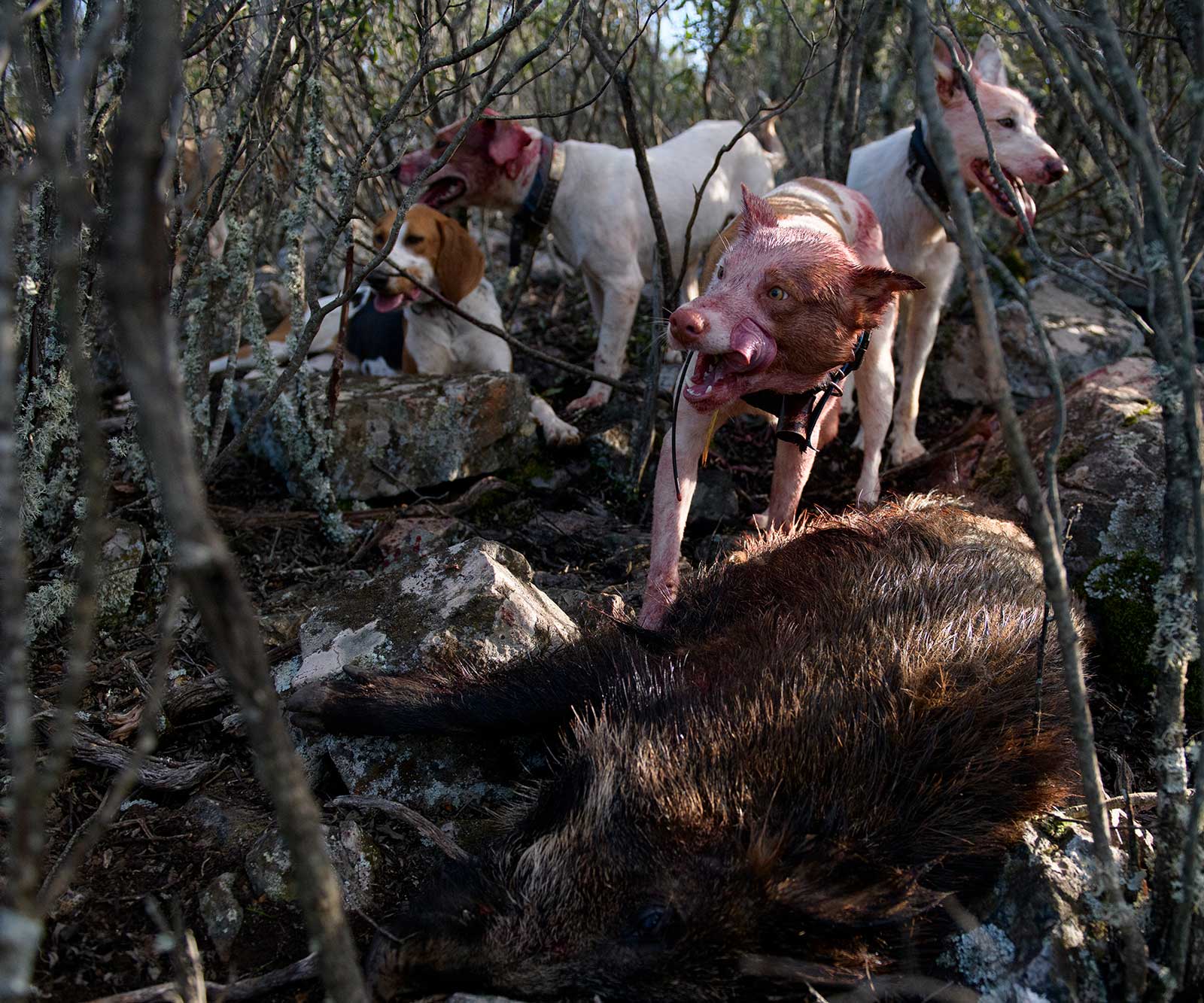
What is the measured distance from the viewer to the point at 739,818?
1907 mm

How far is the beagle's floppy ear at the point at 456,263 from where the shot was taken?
15.9 feet

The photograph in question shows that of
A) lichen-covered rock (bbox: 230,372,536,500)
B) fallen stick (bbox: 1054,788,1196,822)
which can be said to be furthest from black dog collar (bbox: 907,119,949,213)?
fallen stick (bbox: 1054,788,1196,822)

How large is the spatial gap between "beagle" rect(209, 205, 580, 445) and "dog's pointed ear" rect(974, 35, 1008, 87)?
2.48m

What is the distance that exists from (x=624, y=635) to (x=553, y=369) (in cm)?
339

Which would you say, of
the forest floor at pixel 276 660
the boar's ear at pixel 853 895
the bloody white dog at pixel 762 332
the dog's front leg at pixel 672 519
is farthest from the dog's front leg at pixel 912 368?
the boar's ear at pixel 853 895

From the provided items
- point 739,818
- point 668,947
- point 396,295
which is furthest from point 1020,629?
point 396,295

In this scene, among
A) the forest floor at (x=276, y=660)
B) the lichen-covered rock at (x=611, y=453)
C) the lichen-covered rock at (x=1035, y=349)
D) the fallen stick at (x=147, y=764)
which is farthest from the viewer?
the lichen-covered rock at (x=1035, y=349)

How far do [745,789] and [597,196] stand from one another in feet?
12.7

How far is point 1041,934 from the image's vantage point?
6.10ft

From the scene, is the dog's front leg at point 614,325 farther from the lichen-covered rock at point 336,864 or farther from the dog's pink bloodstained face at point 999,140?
the lichen-covered rock at point 336,864

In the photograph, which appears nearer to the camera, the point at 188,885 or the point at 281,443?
the point at 188,885

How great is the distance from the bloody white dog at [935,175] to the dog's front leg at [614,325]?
122 cm

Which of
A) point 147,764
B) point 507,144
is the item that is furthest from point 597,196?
point 147,764

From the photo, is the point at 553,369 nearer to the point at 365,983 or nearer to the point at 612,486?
the point at 612,486
